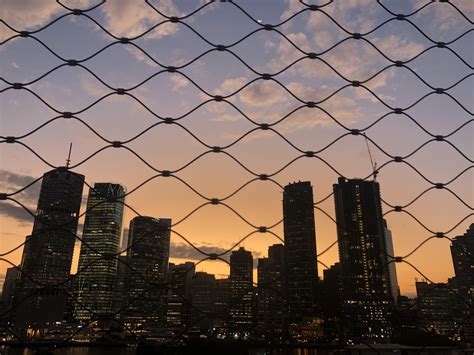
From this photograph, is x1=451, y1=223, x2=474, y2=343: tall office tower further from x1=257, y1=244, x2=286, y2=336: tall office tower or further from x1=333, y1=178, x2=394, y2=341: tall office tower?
x1=257, y1=244, x2=286, y2=336: tall office tower

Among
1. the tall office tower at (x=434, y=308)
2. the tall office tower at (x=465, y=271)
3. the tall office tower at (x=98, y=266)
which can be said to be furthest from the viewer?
the tall office tower at (x=465, y=271)

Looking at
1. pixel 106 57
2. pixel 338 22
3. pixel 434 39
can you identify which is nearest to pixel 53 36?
pixel 106 57

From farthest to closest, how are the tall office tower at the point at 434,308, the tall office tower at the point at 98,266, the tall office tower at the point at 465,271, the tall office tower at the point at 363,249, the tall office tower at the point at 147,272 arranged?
the tall office tower at the point at 147,272, the tall office tower at the point at 363,249, the tall office tower at the point at 465,271, the tall office tower at the point at 434,308, the tall office tower at the point at 98,266

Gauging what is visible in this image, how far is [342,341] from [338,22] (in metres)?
1.49

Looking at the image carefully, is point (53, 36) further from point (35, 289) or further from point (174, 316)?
point (174, 316)

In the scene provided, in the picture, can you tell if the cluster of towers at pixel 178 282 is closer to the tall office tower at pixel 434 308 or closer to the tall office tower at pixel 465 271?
the tall office tower at pixel 465 271

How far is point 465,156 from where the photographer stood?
1.75 metres

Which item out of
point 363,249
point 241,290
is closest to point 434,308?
point 363,249

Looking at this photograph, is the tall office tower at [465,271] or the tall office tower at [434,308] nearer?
the tall office tower at [434,308]

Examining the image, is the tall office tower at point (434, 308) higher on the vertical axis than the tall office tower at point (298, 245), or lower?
lower

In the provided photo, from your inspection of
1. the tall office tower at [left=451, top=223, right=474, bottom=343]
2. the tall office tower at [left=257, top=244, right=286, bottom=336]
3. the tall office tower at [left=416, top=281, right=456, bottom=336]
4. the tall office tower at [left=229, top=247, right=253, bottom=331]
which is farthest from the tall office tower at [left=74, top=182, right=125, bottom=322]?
the tall office tower at [left=451, top=223, right=474, bottom=343]

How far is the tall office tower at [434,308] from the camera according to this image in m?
1.59

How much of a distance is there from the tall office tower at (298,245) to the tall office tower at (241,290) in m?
0.24

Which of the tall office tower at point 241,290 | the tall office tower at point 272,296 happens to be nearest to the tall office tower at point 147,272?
the tall office tower at point 241,290
